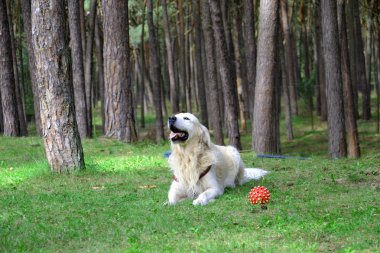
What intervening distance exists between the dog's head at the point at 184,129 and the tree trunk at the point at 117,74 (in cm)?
953

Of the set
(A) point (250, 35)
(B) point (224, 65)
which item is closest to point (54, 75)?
(B) point (224, 65)

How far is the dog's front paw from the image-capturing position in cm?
875

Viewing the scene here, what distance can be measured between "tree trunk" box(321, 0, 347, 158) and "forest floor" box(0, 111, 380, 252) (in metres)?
3.76

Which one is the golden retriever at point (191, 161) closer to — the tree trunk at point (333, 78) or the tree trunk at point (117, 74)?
the tree trunk at point (333, 78)

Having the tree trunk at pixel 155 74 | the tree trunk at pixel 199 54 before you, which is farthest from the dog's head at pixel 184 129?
the tree trunk at pixel 199 54

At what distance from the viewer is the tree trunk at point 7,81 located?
22016 millimetres

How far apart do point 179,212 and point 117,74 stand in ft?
36.8

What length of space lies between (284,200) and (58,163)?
516 centimetres

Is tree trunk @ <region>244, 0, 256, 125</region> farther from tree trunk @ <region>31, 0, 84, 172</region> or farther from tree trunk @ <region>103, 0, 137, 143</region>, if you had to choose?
tree trunk @ <region>31, 0, 84, 172</region>

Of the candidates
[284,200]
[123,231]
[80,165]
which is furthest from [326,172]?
[123,231]

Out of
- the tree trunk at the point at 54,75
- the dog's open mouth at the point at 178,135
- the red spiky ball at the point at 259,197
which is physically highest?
the tree trunk at the point at 54,75

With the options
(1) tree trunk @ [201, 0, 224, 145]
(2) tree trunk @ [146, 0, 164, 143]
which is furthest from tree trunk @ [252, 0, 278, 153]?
(2) tree trunk @ [146, 0, 164, 143]

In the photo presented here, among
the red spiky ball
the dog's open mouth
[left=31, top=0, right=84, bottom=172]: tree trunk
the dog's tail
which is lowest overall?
the dog's tail

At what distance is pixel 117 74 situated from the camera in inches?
742
